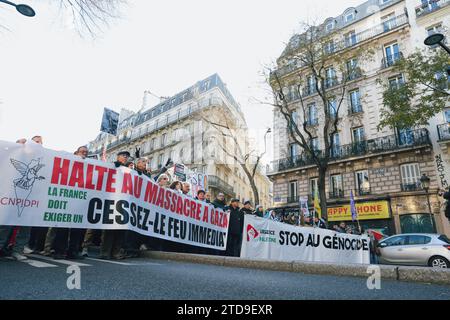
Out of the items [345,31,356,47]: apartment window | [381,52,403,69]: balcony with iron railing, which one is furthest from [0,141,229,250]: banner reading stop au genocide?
[345,31,356,47]: apartment window

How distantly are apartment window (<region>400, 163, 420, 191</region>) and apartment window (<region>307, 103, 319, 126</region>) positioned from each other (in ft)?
27.7

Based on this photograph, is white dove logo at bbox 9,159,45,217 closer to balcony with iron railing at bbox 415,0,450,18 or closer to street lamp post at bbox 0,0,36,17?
street lamp post at bbox 0,0,36,17

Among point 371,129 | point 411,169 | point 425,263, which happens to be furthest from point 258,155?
point 425,263

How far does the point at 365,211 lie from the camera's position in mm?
20688

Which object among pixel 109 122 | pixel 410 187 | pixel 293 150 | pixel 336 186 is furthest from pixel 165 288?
pixel 293 150

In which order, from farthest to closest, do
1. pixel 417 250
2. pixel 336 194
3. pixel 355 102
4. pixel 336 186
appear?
1. pixel 355 102
2. pixel 336 186
3. pixel 336 194
4. pixel 417 250

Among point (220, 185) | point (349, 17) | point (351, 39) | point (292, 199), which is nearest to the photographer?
point (292, 199)

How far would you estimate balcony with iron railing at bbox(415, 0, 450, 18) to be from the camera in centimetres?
2166

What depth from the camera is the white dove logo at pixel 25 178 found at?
4.37 meters

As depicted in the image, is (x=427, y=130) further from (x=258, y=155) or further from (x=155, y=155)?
(x=155, y=155)

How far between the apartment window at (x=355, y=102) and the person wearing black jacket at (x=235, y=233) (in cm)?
2030

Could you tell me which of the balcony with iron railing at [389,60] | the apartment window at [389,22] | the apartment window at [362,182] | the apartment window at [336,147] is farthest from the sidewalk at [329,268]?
the apartment window at [389,22]

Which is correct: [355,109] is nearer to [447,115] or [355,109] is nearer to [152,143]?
[447,115]

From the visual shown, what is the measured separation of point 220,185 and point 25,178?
31145 millimetres
